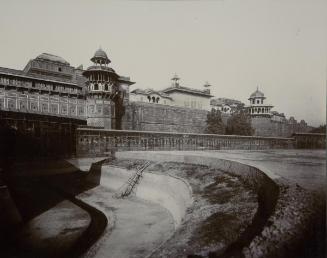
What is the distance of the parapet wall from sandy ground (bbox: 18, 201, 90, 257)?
8.57 meters

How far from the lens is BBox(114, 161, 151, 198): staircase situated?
14.7m

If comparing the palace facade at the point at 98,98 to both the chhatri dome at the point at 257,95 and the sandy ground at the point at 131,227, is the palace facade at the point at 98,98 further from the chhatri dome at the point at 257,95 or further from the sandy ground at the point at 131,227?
the sandy ground at the point at 131,227

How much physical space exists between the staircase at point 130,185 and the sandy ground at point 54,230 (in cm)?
268

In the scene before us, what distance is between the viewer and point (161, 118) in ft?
123

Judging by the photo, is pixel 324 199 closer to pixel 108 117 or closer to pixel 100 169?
pixel 100 169

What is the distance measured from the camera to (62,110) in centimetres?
3291

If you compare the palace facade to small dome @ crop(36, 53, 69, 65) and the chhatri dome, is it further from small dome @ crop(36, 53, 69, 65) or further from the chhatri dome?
the chhatri dome

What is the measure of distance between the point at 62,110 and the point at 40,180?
1694 centimetres

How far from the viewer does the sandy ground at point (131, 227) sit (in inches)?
324

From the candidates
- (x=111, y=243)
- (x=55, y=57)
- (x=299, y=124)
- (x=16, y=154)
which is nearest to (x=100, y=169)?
(x=16, y=154)

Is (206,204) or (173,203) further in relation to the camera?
(173,203)

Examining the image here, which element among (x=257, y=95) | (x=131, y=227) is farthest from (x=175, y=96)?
(x=131, y=227)

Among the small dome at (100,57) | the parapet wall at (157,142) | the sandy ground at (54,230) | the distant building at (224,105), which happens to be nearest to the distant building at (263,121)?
the distant building at (224,105)

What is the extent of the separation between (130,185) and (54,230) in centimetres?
559
